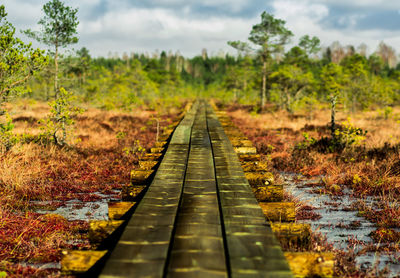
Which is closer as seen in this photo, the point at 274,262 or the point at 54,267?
the point at 274,262

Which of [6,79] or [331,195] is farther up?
[6,79]

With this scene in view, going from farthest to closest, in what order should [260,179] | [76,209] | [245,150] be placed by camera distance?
Result: [245,150], [76,209], [260,179]

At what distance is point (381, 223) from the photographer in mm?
3951

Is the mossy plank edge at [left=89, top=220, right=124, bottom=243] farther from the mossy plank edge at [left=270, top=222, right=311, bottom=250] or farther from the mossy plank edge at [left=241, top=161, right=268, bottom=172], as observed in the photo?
the mossy plank edge at [left=241, top=161, right=268, bottom=172]

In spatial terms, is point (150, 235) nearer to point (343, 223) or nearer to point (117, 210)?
point (117, 210)

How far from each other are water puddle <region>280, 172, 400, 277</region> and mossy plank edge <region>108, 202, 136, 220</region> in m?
2.29

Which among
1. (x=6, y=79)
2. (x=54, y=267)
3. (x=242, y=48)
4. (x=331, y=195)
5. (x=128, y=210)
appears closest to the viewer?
(x=54, y=267)

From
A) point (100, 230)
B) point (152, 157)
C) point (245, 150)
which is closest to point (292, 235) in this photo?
point (100, 230)

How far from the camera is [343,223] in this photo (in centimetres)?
409

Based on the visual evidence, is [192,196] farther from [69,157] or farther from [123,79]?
[123,79]

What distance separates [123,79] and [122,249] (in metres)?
29.9

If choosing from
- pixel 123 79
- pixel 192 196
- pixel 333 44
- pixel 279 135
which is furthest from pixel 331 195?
pixel 333 44

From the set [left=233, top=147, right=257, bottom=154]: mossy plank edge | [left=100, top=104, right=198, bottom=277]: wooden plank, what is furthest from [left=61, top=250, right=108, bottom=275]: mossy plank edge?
[left=233, top=147, right=257, bottom=154]: mossy plank edge

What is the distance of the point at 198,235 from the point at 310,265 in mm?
906
